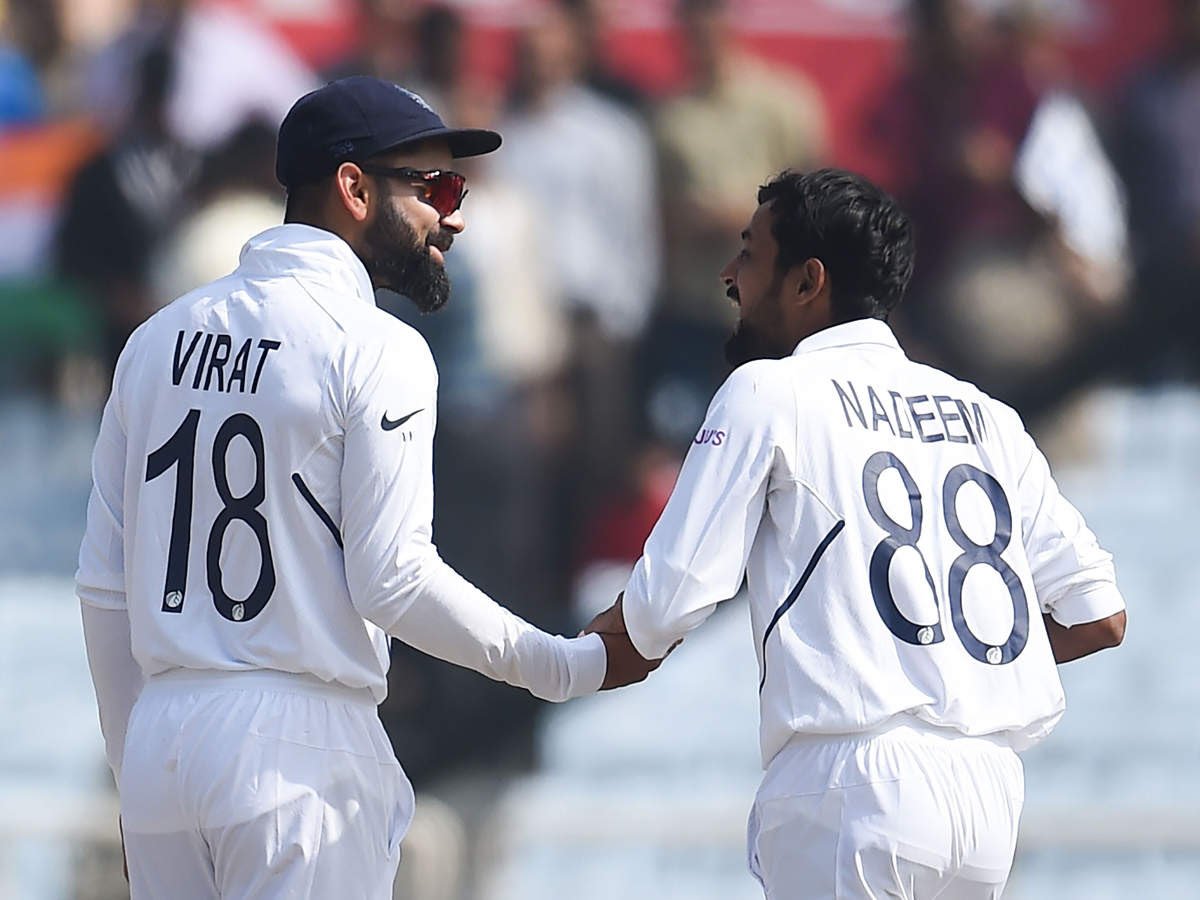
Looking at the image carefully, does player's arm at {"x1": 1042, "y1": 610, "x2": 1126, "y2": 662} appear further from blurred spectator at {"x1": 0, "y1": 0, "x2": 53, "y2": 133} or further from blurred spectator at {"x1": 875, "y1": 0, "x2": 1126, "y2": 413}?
blurred spectator at {"x1": 0, "y1": 0, "x2": 53, "y2": 133}

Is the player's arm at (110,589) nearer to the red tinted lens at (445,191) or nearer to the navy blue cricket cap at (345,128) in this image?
the navy blue cricket cap at (345,128)

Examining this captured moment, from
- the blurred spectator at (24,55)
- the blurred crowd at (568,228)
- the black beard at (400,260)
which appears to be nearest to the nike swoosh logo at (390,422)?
the black beard at (400,260)

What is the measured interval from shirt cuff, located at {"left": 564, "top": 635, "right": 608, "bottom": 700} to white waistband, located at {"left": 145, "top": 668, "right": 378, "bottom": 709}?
15.1 inches

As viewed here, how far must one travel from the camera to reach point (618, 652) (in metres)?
3.36

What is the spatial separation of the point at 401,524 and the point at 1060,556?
1118 mm

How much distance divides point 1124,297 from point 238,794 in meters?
6.06

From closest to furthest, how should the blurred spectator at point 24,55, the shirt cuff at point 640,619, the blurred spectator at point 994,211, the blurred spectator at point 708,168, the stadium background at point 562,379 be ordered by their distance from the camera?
the shirt cuff at point 640,619, the stadium background at point 562,379, the blurred spectator at point 24,55, the blurred spectator at point 708,168, the blurred spectator at point 994,211

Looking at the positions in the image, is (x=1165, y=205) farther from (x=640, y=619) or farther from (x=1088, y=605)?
(x=640, y=619)

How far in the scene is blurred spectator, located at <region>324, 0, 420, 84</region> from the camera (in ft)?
26.0

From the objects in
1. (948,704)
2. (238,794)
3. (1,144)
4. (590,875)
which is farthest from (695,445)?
(1,144)

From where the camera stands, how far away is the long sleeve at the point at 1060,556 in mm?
3328

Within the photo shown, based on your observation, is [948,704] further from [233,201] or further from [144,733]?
[233,201]

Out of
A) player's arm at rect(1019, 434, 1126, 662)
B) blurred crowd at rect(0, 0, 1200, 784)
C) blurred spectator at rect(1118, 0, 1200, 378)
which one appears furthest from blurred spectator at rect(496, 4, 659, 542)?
player's arm at rect(1019, 434, 1126, 662)

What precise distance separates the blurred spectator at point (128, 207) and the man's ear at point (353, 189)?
15.3 ft
